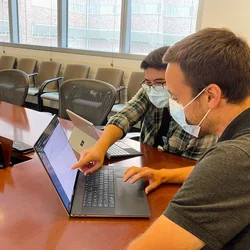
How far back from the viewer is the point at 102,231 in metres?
0.90

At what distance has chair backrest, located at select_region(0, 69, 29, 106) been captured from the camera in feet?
8.60

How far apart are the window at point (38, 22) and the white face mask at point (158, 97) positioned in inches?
148

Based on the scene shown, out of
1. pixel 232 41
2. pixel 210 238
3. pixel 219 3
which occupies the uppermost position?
pixel 219 3

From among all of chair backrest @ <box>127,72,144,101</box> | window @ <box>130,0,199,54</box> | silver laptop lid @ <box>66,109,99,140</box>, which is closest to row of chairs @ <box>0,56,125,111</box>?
chair backrest @ <box>127,72,144,101</box>

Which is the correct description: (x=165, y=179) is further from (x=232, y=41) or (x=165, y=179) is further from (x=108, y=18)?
(x=108, y=18)

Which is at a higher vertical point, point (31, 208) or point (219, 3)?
point (219, 3)

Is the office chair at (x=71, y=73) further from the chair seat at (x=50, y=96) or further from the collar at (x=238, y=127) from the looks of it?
the collar at (x=238, y=127)

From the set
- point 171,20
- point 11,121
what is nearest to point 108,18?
point 171,20

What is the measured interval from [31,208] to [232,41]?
2.58ft

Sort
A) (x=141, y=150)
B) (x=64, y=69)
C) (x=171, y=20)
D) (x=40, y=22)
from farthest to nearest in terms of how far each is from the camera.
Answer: (x=40, y=22) < (x=64, y=69) < (x=171, y=20) < (x=141, y=150)

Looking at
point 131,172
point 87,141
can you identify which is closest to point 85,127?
point 87,141

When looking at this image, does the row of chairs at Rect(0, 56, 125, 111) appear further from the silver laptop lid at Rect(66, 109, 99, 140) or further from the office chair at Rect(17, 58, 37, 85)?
the silver laptop lid at Rect(66, 109, 99, 140)

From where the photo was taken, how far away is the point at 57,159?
1.03m

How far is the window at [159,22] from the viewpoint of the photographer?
12.7ft
